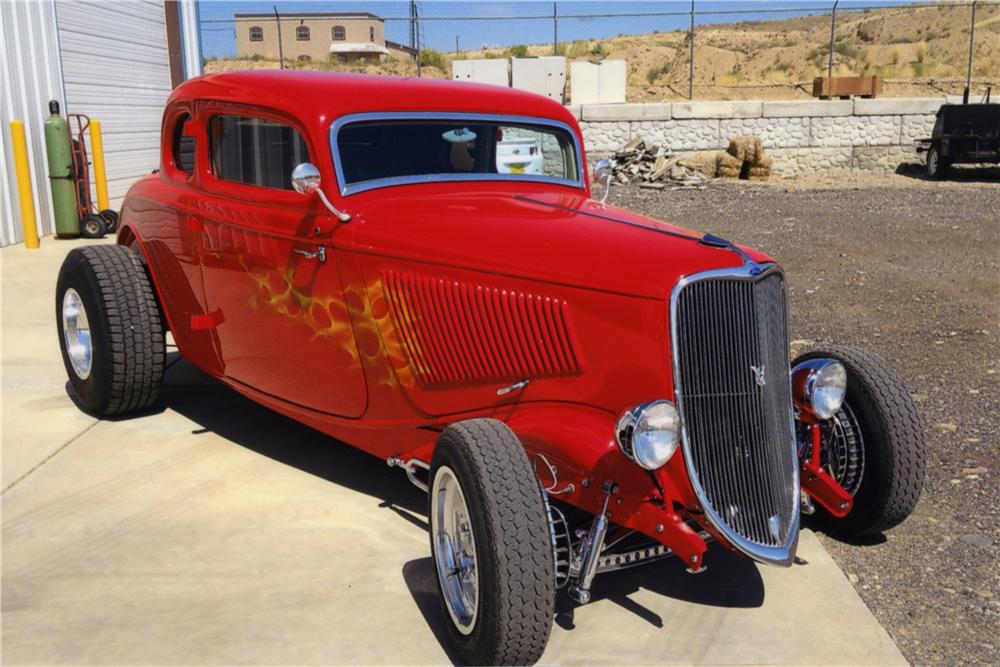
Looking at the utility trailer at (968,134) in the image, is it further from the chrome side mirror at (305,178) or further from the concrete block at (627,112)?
the chrome side mirror at (305,178)

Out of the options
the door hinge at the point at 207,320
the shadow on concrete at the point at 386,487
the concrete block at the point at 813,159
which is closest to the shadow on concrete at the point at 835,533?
the shadow on concrete at the point at 386,487

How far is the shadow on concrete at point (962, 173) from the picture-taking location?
1994cm

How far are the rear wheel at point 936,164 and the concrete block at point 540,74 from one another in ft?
28.6

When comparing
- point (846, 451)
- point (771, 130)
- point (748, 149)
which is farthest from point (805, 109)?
point (846, 451)

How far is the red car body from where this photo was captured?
3170 millimetres

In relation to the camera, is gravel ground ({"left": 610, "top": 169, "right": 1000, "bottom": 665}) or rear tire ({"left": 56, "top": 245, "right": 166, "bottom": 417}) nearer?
gravel ground ({"left": 610, "top": 169, "right": 1000, "bottom": 665})

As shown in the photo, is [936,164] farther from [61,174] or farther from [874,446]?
[874,446]

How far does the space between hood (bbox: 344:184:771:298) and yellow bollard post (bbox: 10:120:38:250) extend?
8.09 m

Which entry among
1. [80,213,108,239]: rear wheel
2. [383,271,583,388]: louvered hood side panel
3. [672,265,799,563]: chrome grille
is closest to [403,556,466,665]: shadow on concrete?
[383,271,583,388]: louvered hood side panel

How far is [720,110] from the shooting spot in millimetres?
21969

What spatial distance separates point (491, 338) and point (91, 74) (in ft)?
38.5

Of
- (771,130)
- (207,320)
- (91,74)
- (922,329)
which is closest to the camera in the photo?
(207,320)

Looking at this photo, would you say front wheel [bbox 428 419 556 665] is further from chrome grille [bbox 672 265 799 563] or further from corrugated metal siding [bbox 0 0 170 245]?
corrugated metal siding [bbox 0 0 170 245]

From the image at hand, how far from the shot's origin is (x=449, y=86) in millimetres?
4598
